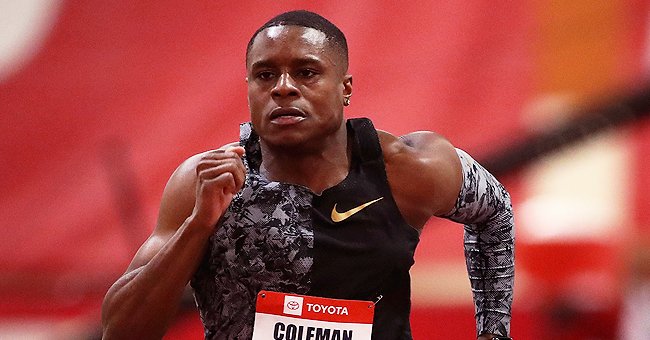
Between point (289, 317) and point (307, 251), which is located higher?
point (307, 251)

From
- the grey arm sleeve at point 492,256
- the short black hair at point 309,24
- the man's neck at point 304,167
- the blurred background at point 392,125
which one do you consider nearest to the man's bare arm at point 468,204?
the grey arm sleeve at point 492,256

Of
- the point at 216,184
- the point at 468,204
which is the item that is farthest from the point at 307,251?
the point at 468,204

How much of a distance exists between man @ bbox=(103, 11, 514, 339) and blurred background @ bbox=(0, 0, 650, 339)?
121cm

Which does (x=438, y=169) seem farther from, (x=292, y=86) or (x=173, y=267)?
(x=173, y=267)

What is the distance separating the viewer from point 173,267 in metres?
1.90

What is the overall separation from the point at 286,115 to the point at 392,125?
5.22 ft

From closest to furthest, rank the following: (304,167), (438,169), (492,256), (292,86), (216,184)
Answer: (216,184) → (292,86) → (304,167) → (438,169) → (492,256)

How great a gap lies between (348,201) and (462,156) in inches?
14.8

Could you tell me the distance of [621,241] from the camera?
3244 millimetres

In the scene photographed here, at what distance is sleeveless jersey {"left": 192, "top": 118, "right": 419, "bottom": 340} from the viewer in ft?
6.57

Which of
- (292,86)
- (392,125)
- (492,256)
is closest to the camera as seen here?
(292,86)

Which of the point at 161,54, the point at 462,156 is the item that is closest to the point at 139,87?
the point at 161,54

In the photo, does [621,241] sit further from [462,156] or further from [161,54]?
[161,54]

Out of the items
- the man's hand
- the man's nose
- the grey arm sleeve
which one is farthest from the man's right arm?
the grey arm sleeve
